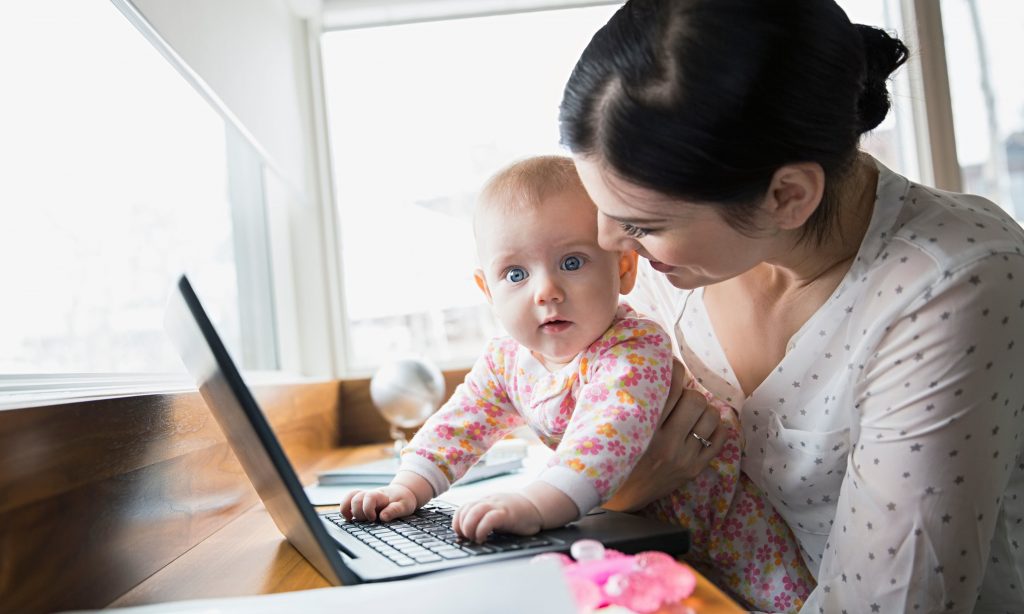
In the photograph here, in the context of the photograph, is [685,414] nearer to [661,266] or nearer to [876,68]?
[661,266]

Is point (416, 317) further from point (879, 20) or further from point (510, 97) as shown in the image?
point (879, 20)

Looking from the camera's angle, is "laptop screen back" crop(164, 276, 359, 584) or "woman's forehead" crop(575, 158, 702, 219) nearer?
"laptop screen back" crop(164, 276, 359, 584)

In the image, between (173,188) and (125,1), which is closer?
(125,1)

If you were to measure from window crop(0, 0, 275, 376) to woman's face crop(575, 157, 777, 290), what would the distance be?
2.32 ft

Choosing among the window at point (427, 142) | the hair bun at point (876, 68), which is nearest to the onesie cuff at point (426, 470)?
the hair bun at point (876, 68)

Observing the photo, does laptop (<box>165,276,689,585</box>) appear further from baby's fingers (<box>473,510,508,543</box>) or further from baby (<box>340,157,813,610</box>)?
baby (<box>340,157,813,610</box>)

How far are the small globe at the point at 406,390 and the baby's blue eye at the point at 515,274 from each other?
41.9 inches

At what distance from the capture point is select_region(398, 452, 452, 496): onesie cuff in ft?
3.90

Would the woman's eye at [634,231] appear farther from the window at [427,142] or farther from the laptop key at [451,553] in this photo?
the window at [427,142]

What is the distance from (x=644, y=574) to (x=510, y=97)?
245 cm

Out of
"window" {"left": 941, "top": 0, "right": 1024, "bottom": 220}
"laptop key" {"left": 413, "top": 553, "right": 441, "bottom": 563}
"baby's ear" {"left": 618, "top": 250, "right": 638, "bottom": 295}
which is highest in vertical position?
"window" {"left": 941, "top": 0, "right": 1024, "bottom": 220}

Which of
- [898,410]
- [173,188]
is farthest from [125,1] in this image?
[898,410]

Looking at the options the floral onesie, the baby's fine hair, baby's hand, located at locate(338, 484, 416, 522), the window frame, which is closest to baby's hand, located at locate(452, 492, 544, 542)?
the floral onesie

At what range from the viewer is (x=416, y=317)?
116 inches
